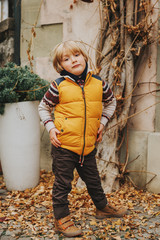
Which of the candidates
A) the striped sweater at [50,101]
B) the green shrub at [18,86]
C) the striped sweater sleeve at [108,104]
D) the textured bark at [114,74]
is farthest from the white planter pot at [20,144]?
the striped sweater sleeve at [108,104]

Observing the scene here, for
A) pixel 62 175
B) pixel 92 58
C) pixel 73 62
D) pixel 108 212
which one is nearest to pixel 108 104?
pixel 73 62

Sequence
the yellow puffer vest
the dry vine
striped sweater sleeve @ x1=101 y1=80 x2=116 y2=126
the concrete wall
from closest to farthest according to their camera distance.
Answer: the yellow puffer vest < striped sweater sleeve @ x1=101 y1=80 x2=116 y2=126 < the dry vine < the concrete wall

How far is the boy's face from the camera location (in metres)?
2.30

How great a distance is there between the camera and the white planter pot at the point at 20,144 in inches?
128

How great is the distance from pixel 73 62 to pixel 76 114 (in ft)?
1.39

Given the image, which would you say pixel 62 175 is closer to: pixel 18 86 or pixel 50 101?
pixel 50 101

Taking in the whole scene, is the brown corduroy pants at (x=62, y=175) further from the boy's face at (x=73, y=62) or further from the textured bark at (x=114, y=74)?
the textured bark at (x=114, y=74)

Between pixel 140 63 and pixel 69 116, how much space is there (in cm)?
138

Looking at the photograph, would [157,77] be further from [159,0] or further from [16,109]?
[16,109]

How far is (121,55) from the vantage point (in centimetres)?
315

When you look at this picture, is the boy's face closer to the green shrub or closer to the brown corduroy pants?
the brown corduroy pants

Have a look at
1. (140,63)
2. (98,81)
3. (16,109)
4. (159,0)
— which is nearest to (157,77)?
(140,63)

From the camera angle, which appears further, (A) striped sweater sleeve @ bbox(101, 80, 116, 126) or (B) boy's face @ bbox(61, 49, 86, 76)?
(A) striped sweater sleeve @ bbox(101, 80, 116, 126)

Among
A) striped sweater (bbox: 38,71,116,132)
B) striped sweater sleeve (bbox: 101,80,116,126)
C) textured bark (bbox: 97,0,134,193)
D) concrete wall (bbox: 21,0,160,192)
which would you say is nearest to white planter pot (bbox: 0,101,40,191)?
concrete wall (bbox: 21,0,160,192)
